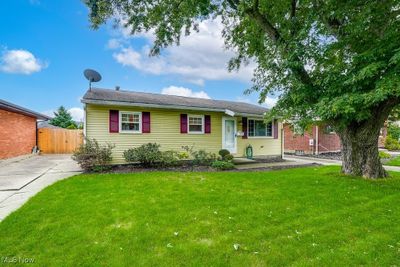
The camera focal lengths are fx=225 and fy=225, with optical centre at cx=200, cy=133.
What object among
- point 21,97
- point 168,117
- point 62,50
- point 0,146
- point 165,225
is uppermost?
point 62,50

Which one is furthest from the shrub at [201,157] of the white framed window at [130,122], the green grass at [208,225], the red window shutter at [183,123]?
the green grass at [208,225]

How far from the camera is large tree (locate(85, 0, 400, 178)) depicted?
555 cm


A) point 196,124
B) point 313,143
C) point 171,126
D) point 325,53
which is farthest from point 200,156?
point 313,143

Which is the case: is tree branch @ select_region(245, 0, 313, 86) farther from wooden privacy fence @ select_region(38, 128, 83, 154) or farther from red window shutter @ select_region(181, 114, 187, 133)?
wooden privacy fence @ select_region(38, 128, 83, 154)

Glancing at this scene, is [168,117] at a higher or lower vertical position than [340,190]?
higher

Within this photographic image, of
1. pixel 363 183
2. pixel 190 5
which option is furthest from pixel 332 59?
pixel 190 5

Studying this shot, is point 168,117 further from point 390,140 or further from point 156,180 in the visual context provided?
point 390,140

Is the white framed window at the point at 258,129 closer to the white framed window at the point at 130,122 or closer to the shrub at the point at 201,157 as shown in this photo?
the shrub at the point at 201,157

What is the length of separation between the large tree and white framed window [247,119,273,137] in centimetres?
534

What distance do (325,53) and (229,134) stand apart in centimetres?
741

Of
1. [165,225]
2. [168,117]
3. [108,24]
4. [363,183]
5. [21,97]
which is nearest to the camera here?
[165,225]

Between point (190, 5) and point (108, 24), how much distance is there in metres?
3.57

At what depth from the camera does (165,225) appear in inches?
158

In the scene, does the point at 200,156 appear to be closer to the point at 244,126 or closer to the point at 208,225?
the point at 244,126
